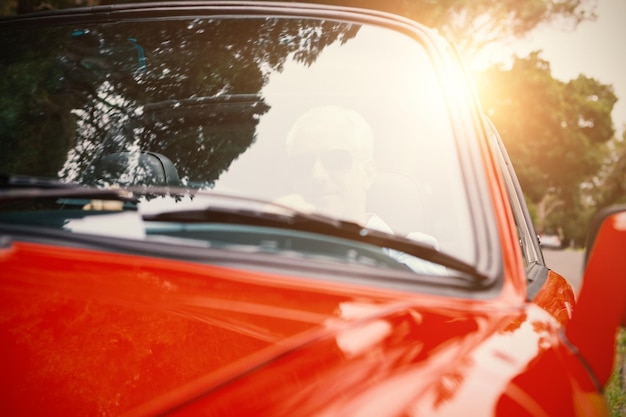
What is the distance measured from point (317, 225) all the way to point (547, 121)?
103 ft

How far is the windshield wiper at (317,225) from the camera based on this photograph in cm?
115

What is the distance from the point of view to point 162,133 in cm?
191

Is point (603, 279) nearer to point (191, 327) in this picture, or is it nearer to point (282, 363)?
point (282, 363)

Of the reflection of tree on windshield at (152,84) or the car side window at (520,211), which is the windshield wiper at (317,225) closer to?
the reflection of tree on windshield at (152,84)

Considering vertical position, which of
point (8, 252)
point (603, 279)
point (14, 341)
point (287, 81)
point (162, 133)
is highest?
point (287, 81)

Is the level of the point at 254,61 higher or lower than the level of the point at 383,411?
higher

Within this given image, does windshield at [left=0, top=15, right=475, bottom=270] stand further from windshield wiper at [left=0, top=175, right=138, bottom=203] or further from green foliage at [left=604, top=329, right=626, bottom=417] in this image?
green foliage at [left=604, top=329, right=626, bottom=417]

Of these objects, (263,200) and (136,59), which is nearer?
(263,200)

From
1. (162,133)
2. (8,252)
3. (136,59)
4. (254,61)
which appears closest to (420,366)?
(8,252)

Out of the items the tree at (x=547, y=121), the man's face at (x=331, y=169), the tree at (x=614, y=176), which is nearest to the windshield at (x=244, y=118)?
the man's face at (x=331, y=169)

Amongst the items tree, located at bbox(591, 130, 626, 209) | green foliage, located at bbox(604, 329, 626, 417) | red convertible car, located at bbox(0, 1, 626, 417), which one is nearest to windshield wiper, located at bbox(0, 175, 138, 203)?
red convertible car, located at bbox(0, 1, 626, 417)

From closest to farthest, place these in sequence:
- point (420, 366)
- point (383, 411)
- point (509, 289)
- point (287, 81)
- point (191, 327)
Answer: point (383, 411) → point (420, 366) → point (191, 327) → point (509, 289) → point (287, 81)

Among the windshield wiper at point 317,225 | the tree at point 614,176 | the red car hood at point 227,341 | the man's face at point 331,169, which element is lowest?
the red car hood at point 227,341

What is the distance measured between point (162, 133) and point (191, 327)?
111 centimetres
